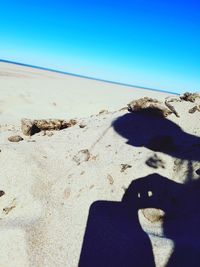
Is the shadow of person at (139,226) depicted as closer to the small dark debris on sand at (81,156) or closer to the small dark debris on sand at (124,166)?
the small dark debris on sand at (124,166)

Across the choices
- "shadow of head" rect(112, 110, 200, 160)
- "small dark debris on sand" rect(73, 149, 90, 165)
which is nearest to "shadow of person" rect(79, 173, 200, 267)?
"shadow of head" rect(112, 110, 200, 160)

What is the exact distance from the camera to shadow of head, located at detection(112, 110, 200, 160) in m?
4.91

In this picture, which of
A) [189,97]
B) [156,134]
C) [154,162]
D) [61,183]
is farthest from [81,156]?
[189,97]

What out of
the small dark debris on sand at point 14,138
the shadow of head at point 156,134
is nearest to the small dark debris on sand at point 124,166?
the shadow of head at point 156,134

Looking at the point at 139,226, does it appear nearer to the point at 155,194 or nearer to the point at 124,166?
the point at 155,194

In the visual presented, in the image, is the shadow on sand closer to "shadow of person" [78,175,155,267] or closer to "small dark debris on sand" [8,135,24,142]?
"shadow of person" [78,175,155,267]

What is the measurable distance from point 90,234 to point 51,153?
2174mm

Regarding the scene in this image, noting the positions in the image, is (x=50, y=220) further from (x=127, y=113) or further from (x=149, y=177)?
(x=127, y=113)

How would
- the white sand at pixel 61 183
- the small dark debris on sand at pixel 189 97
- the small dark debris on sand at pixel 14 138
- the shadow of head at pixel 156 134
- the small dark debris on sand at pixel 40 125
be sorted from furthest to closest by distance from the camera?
the small dark debris on sand at pixel 189 97 → the small dark debris on sand at pixel 40 125 → the small dark debris on sand at pixel 14 138 → the shadow of head at pixel 156 134 → the white sand at pixel 61 183

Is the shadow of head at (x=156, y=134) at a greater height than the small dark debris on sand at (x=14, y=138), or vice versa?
the shadow of head at (x=156, y=134)

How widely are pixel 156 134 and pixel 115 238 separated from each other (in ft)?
8.04

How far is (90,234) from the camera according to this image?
3.65 m

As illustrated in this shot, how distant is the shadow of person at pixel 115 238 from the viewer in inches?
129

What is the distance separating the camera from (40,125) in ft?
22.5
